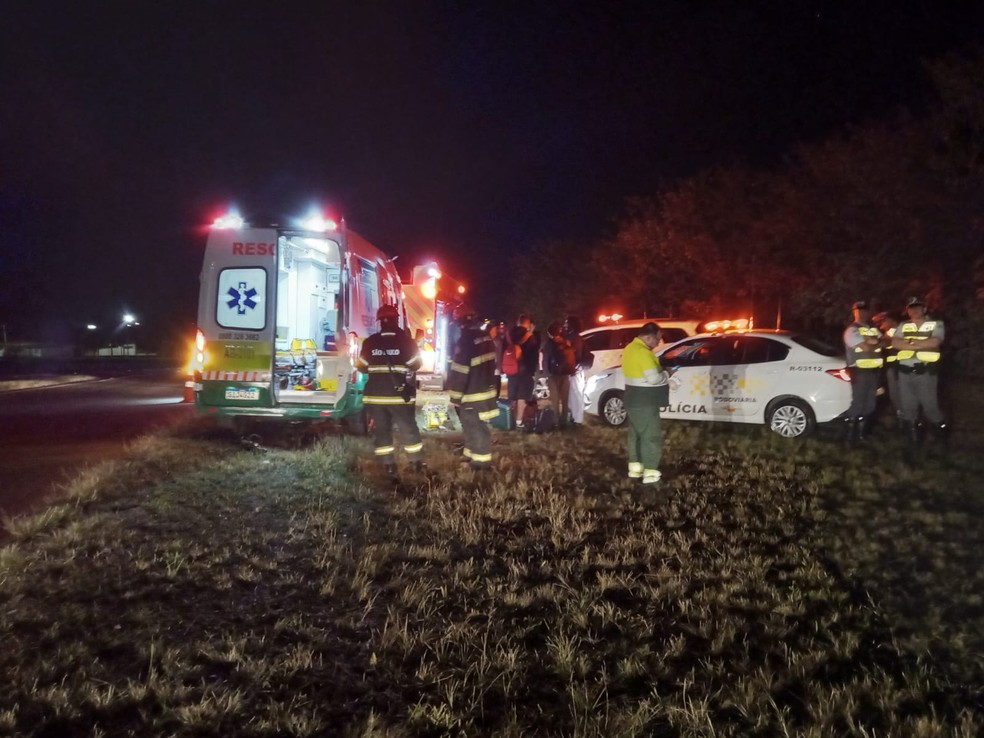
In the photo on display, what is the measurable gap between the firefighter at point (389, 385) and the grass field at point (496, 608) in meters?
0.54

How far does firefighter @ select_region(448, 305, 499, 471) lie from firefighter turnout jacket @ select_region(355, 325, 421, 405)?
527mm

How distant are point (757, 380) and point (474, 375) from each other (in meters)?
3.93

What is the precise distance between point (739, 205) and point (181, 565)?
24240 mm

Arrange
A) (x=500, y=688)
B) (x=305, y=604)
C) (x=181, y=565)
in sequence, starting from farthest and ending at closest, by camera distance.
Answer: (x=181, y=565) → (x=305, y=604) → (x=500, y=688)

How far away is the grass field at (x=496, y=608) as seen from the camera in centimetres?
314

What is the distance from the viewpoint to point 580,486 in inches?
279

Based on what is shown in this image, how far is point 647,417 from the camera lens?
6945 millimetres

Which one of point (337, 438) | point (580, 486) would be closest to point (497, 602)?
point (580, 486)

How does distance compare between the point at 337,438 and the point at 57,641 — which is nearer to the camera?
the point at 57,641

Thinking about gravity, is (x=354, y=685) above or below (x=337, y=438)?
below

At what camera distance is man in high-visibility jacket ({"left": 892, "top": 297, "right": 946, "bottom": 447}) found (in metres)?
8.48

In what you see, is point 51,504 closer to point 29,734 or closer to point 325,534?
point 325,534

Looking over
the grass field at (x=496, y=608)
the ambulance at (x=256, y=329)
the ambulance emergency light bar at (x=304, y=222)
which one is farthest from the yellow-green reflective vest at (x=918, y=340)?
the ambulance emergency light bar at (x=304, y=222)

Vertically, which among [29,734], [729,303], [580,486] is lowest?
[29,734]
